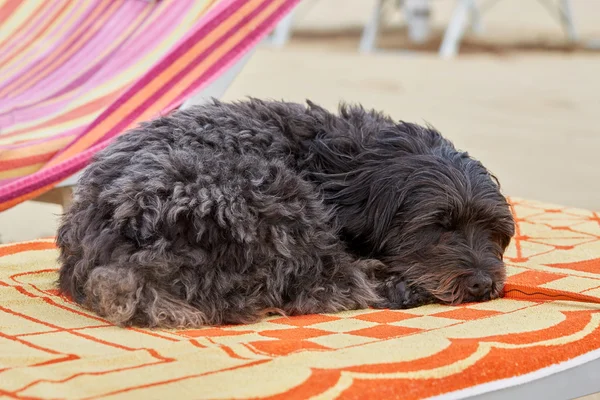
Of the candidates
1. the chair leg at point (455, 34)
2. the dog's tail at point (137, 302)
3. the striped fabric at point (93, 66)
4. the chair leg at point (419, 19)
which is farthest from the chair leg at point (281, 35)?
the dog's tail at point (137, 302)

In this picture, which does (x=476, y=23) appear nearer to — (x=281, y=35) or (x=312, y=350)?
(x=281, y=35)

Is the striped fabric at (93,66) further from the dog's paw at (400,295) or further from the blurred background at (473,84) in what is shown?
the dog's paw at (400,295)

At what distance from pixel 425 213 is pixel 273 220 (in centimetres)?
61

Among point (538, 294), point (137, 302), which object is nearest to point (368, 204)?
point (538, 294)

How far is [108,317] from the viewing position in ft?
11.0

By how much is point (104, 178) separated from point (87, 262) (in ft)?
1.06

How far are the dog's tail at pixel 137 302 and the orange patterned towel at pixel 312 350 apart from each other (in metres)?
0.05

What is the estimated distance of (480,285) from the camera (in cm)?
368

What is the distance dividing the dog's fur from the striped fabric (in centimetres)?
108

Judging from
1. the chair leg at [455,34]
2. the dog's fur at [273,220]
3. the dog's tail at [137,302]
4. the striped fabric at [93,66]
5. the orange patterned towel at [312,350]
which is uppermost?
the chair leg at [455,34]

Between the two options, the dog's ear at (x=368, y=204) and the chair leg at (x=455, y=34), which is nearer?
the dog's ear at (x=368, y=204)

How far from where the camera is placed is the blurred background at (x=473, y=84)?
27.7ft

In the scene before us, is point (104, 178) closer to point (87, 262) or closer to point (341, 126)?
point (87, 262)

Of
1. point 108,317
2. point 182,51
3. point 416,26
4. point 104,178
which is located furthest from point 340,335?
point 416,26
